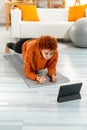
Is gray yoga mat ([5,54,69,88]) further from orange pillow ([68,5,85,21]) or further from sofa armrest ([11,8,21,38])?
orange pillow ([68,5,85,21])

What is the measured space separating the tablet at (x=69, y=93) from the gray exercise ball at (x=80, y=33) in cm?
203

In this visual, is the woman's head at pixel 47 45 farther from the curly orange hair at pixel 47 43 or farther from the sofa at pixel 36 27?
the sofa at pixel 36 27

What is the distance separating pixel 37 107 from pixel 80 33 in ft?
7.75

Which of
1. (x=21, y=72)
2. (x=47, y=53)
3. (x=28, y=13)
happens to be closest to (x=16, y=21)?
(x=28, y=13)

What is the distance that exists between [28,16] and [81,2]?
251 centimetres

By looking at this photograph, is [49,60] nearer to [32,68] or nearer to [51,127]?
[32,68]

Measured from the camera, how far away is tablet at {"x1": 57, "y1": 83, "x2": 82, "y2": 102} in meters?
2.49

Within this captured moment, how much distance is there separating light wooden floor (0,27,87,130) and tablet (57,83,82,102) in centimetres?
5

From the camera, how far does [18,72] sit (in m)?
3.34

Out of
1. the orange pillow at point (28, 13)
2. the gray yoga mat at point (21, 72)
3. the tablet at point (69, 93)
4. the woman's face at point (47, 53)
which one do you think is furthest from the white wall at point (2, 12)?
the tablet at point (69, 93)

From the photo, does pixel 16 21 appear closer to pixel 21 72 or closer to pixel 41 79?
pixel 21 72

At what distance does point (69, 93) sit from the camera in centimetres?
255

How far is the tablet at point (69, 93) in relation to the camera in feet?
8.18

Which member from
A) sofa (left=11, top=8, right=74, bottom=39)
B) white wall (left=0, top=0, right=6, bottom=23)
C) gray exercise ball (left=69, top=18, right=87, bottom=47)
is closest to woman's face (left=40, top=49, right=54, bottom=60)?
gray exercise ball (left=69, top=18, right=87, bottom=47)
